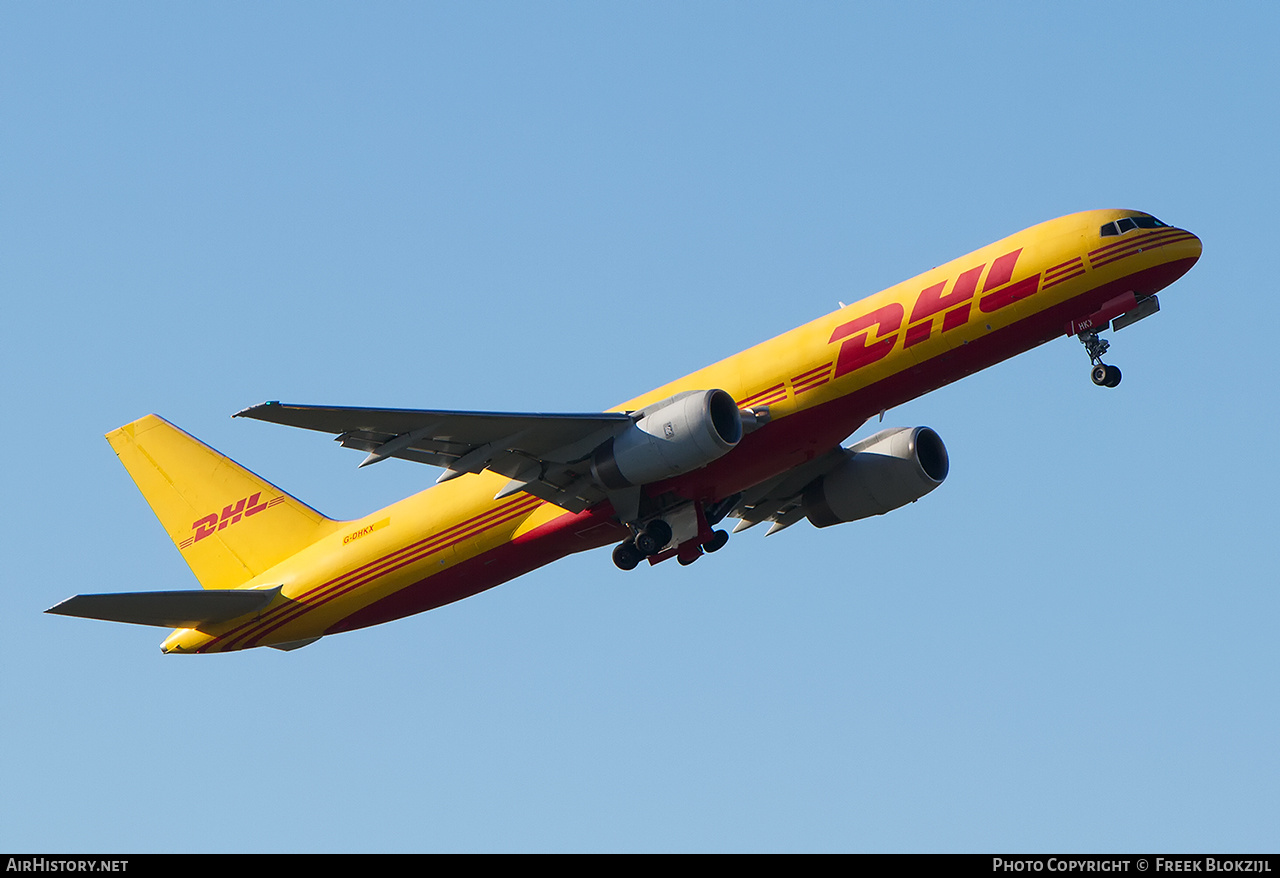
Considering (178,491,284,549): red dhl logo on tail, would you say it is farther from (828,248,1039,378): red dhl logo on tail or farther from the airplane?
(828,248,1039,378): red dhl logo on tail

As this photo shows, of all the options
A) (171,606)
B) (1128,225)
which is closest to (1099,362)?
(1128,225)

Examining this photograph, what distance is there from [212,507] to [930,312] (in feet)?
67.6

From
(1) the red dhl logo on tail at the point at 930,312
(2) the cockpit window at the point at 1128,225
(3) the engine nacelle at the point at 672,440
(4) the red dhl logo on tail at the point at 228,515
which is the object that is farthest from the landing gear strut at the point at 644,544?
(2) the cockpit window at the point at 1128,225

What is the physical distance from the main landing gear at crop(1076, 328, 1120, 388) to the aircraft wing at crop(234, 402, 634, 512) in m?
10.1

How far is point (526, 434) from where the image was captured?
34062 millimetres

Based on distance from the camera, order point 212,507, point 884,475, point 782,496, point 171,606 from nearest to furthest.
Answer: point 171,606 < point 884,475 < point 782,496 < point 212,507

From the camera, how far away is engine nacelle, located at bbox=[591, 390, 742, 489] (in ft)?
108

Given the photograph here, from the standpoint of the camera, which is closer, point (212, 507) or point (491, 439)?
point (491, 439)

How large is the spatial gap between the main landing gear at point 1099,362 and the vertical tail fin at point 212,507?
19.4 metres

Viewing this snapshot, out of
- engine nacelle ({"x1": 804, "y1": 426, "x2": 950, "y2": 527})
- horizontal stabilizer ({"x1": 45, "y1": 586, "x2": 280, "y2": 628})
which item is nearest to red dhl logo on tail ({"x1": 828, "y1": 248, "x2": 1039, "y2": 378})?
engine nacelle ({"x1": 804, "y1": 426, "x2": 950, "y2": 527})

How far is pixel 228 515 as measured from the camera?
137ft

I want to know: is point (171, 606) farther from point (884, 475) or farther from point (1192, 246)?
point (1192, 246)

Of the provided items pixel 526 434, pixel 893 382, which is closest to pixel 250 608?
pixel 526 434
